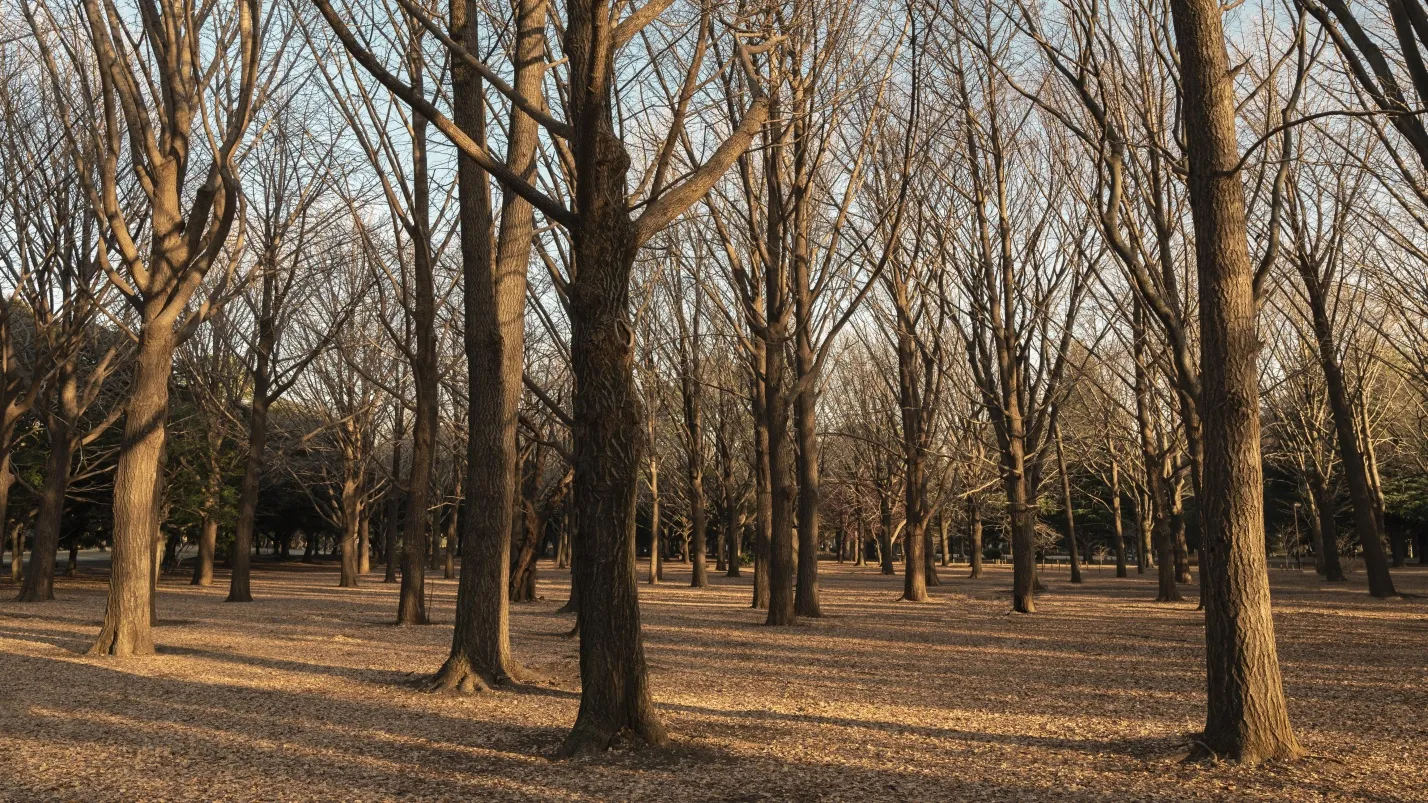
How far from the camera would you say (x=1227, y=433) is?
5.53 meters

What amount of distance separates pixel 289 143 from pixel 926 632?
1353 centimetres

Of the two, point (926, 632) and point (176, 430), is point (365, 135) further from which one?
point (176, 430)

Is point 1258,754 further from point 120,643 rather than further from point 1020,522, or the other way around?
point 1020,522

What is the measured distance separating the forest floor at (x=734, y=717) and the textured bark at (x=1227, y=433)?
0.34m

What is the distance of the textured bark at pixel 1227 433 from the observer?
5316 millimetres

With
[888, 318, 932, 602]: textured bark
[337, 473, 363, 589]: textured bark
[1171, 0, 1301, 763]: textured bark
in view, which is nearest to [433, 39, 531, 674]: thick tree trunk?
[1171, 0, 1301, 763]: textured bark

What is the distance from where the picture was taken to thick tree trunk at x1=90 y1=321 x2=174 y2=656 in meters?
10.1

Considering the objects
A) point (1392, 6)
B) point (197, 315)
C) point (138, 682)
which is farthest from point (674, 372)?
point (1392, 6)

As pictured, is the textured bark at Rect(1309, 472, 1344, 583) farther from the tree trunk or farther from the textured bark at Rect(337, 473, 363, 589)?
the tree trunk

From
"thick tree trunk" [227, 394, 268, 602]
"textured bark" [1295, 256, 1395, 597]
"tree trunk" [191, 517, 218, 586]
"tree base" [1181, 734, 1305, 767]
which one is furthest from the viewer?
"tree trunk" [191, 517, 218, 586]

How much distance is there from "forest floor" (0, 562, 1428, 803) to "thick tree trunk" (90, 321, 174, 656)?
39 cm

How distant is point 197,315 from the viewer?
11938mm

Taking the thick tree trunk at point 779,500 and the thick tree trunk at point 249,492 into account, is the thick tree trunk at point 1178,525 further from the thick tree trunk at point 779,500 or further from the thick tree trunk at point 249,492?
the thick tree trunk at point 249,492

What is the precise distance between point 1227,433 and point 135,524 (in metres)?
10.0
